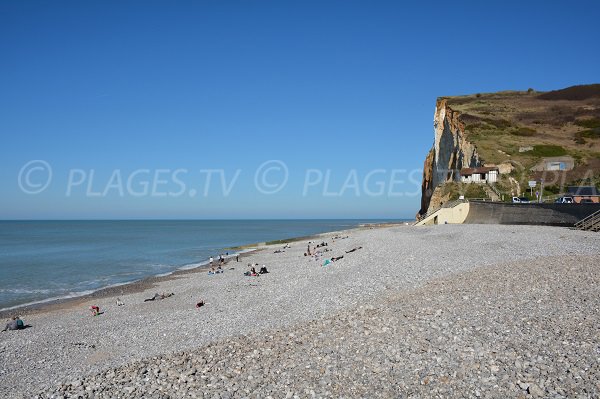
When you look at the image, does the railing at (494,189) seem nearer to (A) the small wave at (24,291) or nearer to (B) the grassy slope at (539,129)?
(B) the grassy slope at (539,129)

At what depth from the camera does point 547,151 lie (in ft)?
181

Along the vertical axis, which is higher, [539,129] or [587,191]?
[539,129]

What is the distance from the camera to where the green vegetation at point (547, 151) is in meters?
54.4

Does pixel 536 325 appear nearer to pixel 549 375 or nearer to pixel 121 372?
pixel 549 375

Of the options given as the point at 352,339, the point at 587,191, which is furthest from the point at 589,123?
the point at 352,339

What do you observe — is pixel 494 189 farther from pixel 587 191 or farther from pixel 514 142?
pixel 514 142

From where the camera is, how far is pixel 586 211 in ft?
97.9

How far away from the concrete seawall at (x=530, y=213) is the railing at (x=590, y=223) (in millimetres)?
429

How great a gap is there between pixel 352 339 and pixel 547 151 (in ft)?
177

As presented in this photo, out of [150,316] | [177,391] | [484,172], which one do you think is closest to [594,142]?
[484,172]

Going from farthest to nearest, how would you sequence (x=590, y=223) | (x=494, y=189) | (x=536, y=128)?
1. (x=536, y=128)
2. (x=494, y=189)
3. (x=590, y=223)

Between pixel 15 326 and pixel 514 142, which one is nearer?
pixel 15 326

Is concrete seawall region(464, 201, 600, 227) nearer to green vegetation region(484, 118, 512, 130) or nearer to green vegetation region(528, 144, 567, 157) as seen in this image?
green vegetation region(528, 144, 567, 157)

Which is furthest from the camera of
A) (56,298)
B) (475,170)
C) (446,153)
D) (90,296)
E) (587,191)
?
(446,153)
